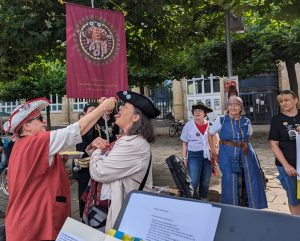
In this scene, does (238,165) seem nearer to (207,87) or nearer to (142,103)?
(142,103)

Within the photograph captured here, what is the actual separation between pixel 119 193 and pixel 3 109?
39.6 metres

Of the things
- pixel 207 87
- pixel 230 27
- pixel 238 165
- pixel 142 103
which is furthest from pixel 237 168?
pixel 207 87

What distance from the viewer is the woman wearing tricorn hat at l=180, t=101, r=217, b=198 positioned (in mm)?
5777

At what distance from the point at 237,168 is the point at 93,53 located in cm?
223

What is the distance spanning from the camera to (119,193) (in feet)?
7.97

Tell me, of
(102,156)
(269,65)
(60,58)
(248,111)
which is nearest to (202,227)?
(102,156)

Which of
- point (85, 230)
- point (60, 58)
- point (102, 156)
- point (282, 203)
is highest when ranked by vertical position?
point (60, 58)

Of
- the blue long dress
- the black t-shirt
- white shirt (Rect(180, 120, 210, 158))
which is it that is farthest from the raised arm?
white shirt (Rect(180, 120, 210, 158))

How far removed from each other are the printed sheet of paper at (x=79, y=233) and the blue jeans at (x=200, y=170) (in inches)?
164

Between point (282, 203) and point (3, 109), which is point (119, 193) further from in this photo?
point (3, 109)

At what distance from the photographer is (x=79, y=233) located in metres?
1.71

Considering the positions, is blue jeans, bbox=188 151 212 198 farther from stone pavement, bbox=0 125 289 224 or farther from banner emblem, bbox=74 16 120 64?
banner emblem, bbox=74 16 120 64

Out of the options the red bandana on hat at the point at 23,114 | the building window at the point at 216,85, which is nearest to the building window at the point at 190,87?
the building window at the point at 216,85

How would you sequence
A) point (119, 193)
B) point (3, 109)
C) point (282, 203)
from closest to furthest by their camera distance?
1. point (119, 193)
2. point (282, 203)
3. point (3, 109)
